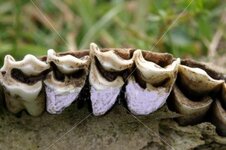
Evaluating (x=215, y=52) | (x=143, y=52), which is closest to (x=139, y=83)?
(x=143, y=52)

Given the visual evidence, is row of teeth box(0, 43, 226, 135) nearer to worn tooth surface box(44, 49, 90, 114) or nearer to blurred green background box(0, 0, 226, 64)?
worn tooth surface box(44, 49, 90, 114)

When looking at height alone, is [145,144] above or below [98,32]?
above

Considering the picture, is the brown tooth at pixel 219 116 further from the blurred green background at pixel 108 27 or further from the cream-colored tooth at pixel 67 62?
the blurred green background at pixel 108 27

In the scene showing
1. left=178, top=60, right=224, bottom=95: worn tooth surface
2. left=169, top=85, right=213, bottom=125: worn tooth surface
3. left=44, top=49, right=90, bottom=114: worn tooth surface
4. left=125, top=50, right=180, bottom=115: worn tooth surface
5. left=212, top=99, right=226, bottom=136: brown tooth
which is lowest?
left=212, top=99, right=226, bottom=136: brown tooth

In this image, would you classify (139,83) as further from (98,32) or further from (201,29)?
(98,32)

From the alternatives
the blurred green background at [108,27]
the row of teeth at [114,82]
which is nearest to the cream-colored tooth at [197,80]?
the row of teeth at [114,82]

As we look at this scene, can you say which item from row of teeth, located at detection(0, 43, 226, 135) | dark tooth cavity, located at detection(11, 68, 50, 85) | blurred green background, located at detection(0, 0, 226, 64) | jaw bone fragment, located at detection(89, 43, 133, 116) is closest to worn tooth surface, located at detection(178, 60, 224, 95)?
row of teeth, located at detection(0, 43, 226, 135)
